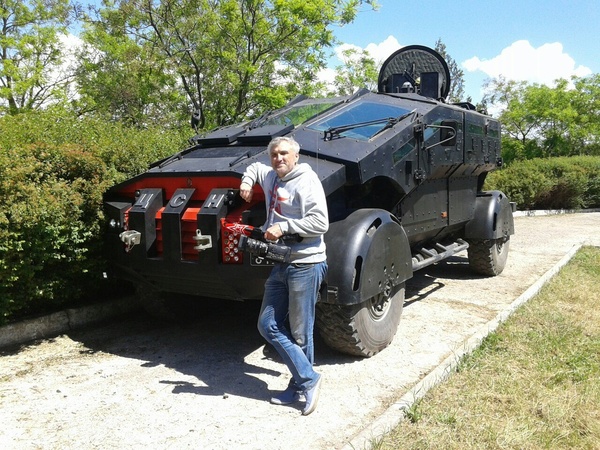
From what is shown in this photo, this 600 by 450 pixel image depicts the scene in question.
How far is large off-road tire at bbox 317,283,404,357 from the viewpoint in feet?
14.1

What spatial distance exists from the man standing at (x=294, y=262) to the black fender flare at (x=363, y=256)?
0.42m

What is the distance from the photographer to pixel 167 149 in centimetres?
655

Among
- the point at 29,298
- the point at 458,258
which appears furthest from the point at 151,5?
the point at 29,298

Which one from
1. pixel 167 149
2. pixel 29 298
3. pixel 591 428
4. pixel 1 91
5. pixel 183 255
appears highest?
pixel 1 91

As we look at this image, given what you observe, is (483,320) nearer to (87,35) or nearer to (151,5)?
(151,5)

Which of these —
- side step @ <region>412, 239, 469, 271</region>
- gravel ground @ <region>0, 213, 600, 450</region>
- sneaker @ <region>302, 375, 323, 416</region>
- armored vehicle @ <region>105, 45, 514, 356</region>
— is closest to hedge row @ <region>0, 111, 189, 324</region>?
armored vehicle @ <region>105, 45, 514, 356</region>

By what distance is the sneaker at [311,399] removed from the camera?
11.8 feet

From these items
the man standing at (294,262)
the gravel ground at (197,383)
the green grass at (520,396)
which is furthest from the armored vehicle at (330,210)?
the green grass at (520,396)

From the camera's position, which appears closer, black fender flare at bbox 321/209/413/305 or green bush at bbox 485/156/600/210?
black fender flare at bbox 321/209/413/305

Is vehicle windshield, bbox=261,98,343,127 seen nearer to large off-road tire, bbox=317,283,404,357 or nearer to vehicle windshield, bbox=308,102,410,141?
vehicle windshield, bbox=308,102,410,141

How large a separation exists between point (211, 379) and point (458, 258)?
6.04 metres

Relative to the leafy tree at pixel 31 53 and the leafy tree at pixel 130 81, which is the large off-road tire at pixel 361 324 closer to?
the leafy tree at pixel 130 81

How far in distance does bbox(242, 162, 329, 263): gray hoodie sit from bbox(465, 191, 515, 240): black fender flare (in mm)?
4434

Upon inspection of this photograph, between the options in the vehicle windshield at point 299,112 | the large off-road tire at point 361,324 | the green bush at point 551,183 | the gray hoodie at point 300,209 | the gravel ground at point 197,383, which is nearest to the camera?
the gravel ground at point 197,383
